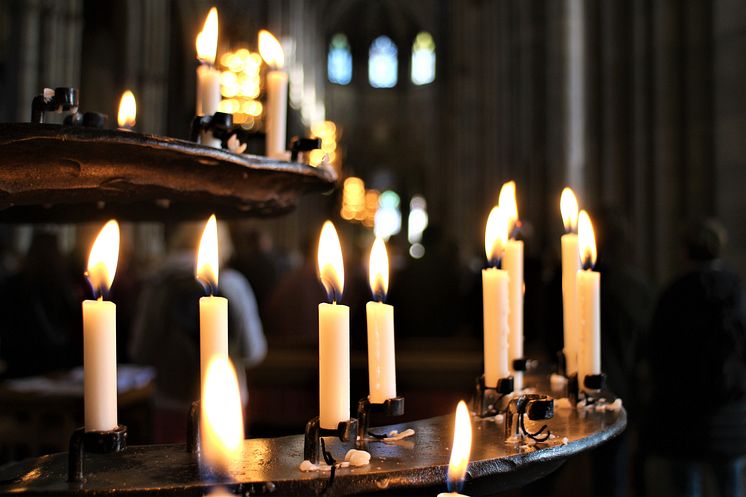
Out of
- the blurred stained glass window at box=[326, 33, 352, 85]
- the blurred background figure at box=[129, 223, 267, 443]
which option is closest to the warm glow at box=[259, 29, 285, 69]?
the blurred background figure at box=[129, 223, 267, 443]

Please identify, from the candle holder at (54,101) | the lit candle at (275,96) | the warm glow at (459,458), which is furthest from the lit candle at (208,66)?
the warm glow at (459,458)

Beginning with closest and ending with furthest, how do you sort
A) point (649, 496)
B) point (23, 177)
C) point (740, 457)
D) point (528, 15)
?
point (23, 177), point (740, 457), point (649, 496), point (528, 15)

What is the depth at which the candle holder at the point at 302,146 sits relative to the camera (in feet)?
5.74

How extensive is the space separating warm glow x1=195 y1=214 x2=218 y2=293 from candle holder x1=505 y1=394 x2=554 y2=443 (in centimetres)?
54

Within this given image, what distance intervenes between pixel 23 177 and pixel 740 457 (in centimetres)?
296

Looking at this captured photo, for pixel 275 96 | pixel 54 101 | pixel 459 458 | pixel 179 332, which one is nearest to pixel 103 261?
pixel 54 101

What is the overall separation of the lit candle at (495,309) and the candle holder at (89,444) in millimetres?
688

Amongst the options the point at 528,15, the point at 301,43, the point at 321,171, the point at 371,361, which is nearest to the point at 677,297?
the point at 321,171

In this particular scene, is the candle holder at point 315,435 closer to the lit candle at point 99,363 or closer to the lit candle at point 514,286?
the lit candle at point 99,363

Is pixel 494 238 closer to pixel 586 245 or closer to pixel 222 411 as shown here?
pixel 586 245

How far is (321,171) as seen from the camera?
174 centimetres

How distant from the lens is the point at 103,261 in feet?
3.99

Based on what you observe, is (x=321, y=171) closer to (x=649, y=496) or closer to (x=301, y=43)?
(x=649, y=496)

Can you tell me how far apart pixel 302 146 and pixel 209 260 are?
0.56 m
